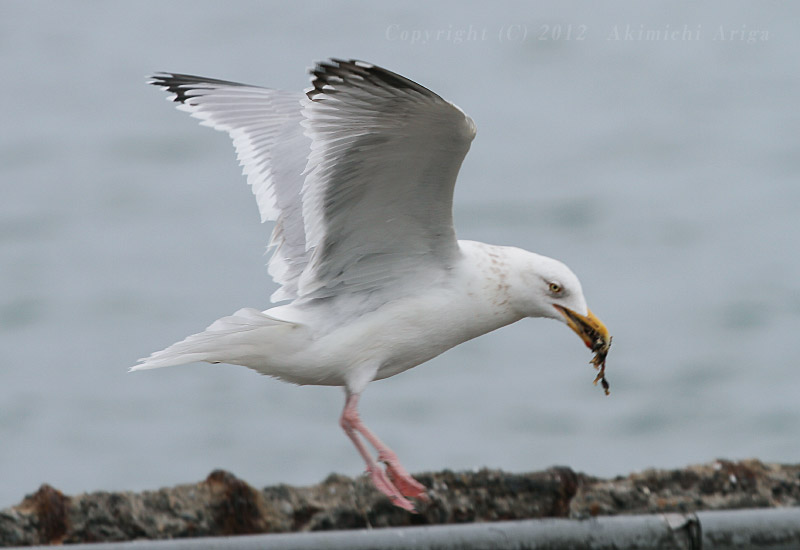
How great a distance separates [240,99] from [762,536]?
398cm

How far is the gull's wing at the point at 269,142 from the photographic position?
5.38 meters

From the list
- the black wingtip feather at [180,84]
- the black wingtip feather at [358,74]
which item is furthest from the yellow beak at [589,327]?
the black wingtip feather at [180,84]

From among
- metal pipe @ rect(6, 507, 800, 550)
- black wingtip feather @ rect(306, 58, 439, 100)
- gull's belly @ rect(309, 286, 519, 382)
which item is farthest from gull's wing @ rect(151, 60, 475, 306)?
metal pipe @ rect(6, 507, 800, 550)

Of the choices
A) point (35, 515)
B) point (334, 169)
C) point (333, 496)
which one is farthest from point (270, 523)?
point (334, 169)

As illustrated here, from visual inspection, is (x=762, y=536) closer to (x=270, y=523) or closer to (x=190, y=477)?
(x=270, y=523)

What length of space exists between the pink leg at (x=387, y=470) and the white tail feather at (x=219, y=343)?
46 cm

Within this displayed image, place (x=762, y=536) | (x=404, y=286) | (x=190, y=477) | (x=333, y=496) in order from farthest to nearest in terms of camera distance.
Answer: (x=190, y=477), (x=404, y=286), (x=333, y=496), (x=762, y=536)

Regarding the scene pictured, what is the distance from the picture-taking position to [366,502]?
363 centimetres

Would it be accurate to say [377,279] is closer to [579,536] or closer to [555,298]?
[555,298]

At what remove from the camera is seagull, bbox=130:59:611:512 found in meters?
4.47

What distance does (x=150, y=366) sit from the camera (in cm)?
464

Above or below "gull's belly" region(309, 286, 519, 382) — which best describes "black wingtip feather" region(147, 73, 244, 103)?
above

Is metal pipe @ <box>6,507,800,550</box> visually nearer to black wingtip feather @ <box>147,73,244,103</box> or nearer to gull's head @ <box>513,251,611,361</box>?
gull's head @ <box>513,251,611,361</box>

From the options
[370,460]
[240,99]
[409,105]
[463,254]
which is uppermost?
[240,99]
